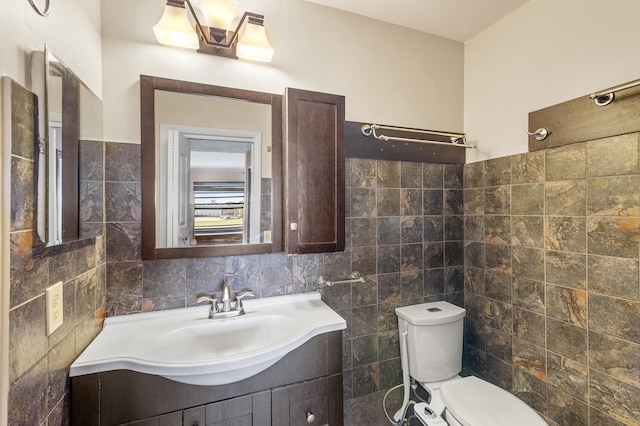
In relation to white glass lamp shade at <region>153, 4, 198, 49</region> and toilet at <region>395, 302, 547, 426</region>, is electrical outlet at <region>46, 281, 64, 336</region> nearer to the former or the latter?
white glass lamp shade at <region>153, 4, 198, 49</region>

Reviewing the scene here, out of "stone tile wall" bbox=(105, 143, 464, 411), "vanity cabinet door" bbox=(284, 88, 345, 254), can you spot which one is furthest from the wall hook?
"vanity cabinet door" bbox=(284, 88, 345, 254)

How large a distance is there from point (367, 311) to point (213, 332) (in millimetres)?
900

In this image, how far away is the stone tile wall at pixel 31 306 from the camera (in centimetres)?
70

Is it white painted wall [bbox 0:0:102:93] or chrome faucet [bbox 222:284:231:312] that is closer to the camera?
white painted wall [bbox 0:0:102:93]

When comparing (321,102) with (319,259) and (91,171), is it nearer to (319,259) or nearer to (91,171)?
(319,259)

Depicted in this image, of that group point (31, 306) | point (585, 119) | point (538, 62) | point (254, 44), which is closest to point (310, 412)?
point (31, 306)

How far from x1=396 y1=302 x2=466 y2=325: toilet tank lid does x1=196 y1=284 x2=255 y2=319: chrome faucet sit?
36.9 inches

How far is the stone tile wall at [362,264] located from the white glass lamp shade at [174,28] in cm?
54

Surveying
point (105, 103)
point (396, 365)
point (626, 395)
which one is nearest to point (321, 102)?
point (105, 103)

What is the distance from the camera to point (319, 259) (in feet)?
5.51

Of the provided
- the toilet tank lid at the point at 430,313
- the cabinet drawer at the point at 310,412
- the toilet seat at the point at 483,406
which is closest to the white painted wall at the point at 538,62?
the toilet tank lid at the point at 430,313

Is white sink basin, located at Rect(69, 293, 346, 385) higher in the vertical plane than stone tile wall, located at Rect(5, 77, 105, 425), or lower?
lower

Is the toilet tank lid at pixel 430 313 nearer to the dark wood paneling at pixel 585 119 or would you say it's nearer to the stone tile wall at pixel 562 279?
the stone tile wall at pixel 562 279

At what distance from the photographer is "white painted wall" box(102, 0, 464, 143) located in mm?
1341
